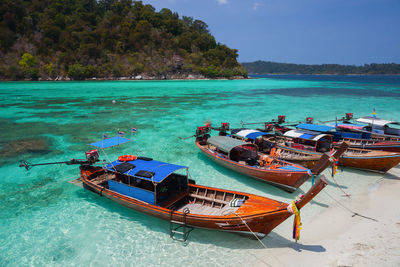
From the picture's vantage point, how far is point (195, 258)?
8.34 metres

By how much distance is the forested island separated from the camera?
344ft

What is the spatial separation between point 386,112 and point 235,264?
41760 mm

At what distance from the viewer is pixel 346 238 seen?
8.93 m

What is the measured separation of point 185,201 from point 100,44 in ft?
429

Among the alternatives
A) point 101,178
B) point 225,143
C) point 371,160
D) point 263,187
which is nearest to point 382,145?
point 371,160

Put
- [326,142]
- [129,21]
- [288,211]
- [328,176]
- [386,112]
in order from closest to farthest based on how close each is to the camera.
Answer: [288,211], [328,176], [326,142], [386,112], [129,21]

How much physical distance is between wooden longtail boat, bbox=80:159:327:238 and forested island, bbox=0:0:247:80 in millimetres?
111069

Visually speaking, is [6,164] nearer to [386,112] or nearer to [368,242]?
[368,242]

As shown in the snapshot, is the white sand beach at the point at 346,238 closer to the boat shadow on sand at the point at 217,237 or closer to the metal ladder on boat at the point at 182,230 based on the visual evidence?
the boat shadow on sand at the point at 217,237

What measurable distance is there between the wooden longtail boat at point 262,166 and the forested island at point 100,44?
110 metres

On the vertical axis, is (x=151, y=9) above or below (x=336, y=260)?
above

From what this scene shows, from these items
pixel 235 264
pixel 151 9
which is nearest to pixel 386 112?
pixel 235 264

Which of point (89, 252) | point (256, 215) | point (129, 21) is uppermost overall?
point (129, 21)

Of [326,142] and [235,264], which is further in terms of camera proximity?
[326,142]
